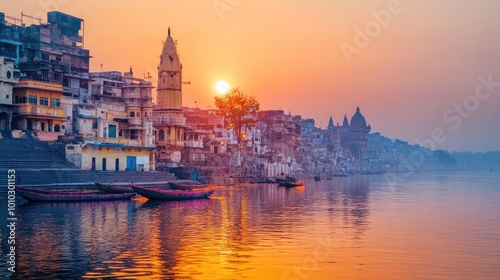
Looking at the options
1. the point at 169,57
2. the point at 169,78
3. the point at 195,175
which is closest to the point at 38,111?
the point at 195,175

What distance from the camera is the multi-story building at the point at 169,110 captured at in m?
87.1

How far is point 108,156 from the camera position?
215 ft

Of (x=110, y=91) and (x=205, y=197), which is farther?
(x=110, y=91)

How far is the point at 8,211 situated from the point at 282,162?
101 meters

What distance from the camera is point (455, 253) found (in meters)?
26.6

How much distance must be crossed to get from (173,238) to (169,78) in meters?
64.4

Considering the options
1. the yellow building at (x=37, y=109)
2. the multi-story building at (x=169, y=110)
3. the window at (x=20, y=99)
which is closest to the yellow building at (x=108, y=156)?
the yellow building at (x=37, y=109)

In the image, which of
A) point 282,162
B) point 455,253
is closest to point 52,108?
point 455,253

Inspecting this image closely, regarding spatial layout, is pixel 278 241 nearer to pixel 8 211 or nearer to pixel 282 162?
pixel 8 211

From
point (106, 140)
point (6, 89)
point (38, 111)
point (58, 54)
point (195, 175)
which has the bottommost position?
point (195, 175)

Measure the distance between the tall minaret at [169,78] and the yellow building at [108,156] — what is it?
18586 mm

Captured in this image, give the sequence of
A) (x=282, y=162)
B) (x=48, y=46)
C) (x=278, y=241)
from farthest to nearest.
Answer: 1. (x=282, y=162)
2. (x=48, y=46)
3. (x=278, y=241)

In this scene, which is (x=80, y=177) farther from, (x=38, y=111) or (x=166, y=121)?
(x=166, y=121)

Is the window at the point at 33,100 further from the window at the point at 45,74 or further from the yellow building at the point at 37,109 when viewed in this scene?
the window at the point at 45,74
